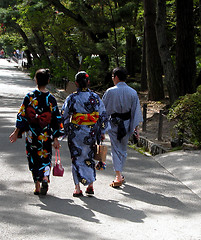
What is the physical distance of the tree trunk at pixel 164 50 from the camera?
14.7m

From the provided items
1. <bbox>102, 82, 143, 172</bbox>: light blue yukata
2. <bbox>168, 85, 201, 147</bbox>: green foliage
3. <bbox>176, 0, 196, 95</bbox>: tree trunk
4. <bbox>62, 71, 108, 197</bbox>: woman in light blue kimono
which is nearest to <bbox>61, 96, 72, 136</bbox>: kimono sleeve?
<bbox>62, 71, 108, 197</bbox>: woman in light blue kimono

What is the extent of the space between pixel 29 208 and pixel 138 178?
255cm

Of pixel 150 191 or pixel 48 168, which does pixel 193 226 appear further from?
pixel 48 168

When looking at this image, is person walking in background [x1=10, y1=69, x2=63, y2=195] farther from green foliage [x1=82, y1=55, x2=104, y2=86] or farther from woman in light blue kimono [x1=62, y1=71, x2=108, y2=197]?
green foliage [x1=82, y1=55, x2=104, y2=86]

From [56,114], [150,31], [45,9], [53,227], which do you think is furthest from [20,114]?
[45,9]

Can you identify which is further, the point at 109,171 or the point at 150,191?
the point at 109,171

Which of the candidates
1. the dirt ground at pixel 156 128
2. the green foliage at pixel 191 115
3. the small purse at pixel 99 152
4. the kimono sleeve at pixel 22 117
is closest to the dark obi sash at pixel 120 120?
the small purse at pixel 99 152

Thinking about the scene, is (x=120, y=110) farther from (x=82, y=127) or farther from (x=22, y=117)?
(x=22, y=117)

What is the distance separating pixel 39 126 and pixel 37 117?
13 cm

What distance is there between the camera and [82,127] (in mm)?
6215

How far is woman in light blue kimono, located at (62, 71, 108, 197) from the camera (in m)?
6.20

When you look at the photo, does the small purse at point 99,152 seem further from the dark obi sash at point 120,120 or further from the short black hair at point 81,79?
the short black hair at point 81,79

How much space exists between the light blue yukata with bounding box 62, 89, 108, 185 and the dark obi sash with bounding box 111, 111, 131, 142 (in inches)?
26.8

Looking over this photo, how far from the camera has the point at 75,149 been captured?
6.27 m
